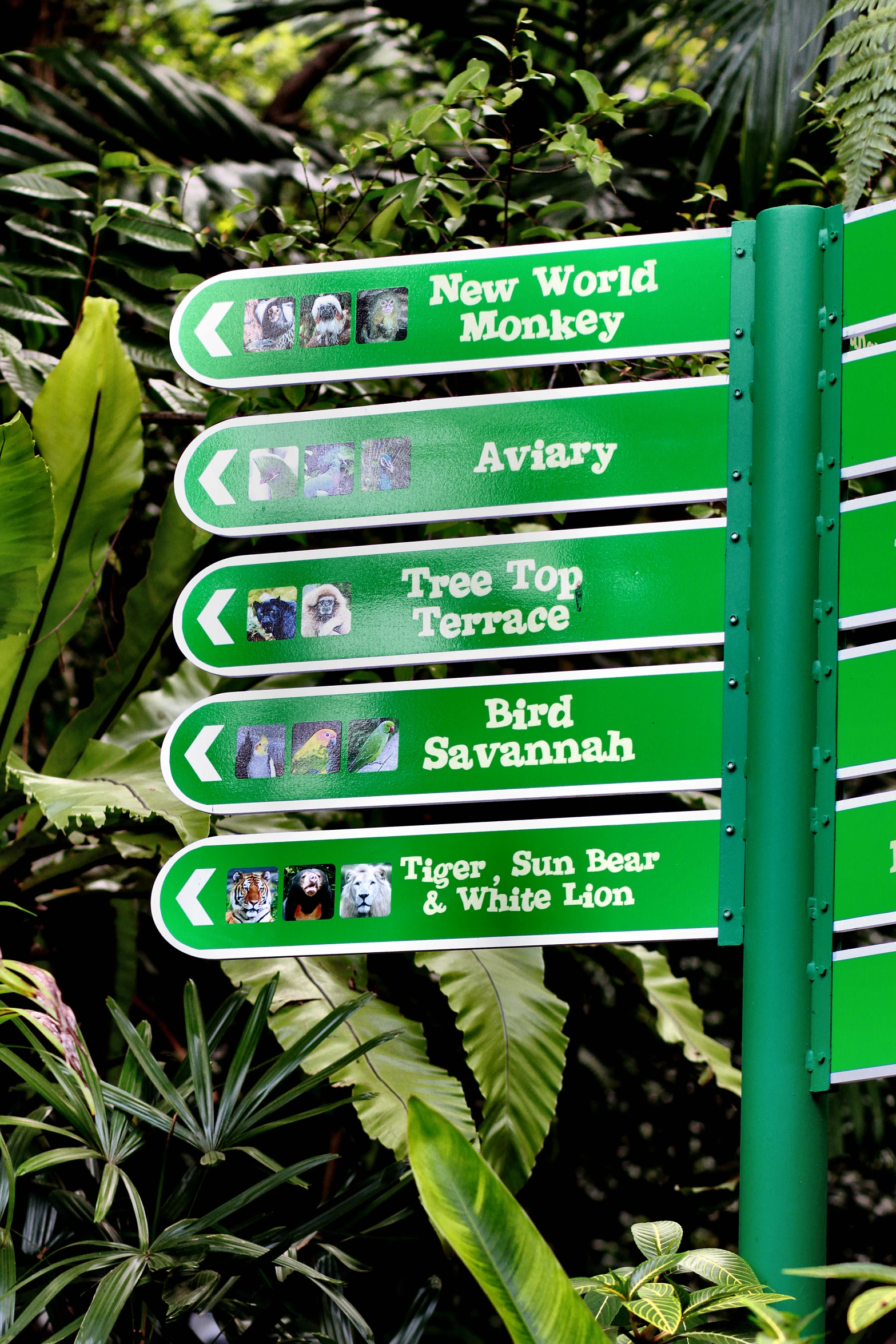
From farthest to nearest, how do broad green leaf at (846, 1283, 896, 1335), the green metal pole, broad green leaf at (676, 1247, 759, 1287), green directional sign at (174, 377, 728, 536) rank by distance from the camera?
1. green directional sign at (174, 377, 728, 536)
2. the green metal pole
3. broad green leaf at (676, 1247, 759, 1287)
4. broad green leaf at (846, 1283, 896, 1335)

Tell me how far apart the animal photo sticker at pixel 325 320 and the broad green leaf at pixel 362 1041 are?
101 centimetres

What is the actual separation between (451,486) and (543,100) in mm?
2132

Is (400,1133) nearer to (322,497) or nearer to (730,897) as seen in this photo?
(730,897)

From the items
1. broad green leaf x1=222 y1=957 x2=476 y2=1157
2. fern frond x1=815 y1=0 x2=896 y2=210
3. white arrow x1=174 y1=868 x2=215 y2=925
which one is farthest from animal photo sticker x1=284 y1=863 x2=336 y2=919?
fern frond x1=815 y1=0 x2=896 y2=210

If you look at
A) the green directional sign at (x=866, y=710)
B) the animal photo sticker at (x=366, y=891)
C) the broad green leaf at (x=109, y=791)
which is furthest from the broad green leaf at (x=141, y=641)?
the green directional sign at (x=866, y=710)

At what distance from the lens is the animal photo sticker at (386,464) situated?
1.37m

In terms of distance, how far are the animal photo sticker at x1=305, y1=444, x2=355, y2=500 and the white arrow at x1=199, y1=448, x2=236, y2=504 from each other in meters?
0.10

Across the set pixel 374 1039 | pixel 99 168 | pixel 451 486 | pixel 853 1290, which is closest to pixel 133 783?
pixel 374 1039

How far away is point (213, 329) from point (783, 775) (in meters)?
0.93

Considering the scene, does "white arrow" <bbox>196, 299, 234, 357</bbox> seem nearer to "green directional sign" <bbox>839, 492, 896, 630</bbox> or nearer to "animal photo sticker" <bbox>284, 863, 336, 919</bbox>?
"animal photo sticker" <bbox>284, 863, 336, 919</bbox>

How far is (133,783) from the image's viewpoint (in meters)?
1.81

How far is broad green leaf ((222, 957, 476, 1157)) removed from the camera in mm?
1580

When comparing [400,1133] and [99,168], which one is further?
[99,168]

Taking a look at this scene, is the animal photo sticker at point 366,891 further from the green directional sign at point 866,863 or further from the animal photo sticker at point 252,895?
the green directional sign at point 866,863
